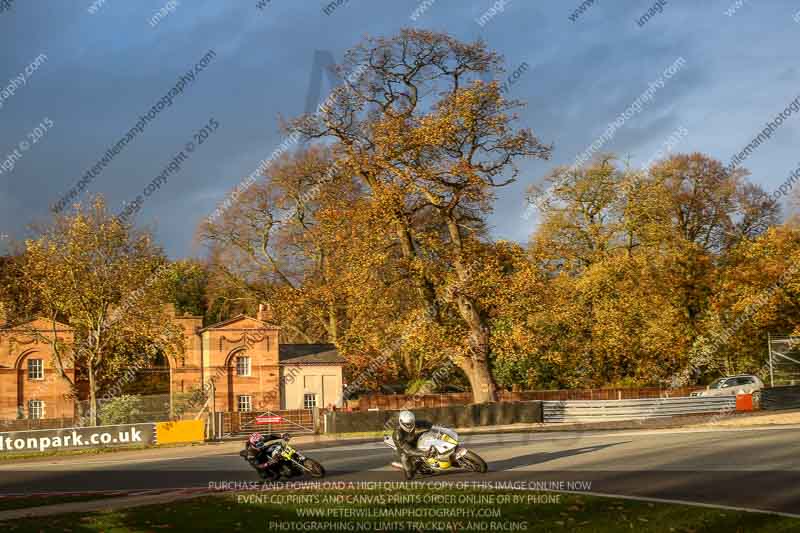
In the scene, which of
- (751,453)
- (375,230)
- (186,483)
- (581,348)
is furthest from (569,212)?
(186,483)

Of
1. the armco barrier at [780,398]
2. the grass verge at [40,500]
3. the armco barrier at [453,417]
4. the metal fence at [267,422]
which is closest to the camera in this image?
the grass verge at [40,500]

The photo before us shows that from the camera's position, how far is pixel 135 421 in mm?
44031

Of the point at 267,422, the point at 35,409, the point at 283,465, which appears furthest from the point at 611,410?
the point at 35,409

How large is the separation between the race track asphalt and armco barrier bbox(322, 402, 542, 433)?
748 centimetres

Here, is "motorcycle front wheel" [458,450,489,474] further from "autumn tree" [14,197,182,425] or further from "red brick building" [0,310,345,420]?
"red brick building" [0,310,345,420]

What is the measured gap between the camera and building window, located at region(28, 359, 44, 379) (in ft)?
177

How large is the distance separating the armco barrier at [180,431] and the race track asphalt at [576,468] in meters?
6.69

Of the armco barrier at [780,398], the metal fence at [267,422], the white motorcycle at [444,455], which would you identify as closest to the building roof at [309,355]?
the metal fence at [267,422]

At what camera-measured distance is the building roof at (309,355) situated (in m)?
58.7

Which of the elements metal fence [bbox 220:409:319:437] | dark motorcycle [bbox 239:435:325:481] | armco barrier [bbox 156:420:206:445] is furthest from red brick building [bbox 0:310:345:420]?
dark motorcycle [bbox 239:435:325:481]

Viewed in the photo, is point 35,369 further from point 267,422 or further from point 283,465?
point 283,465

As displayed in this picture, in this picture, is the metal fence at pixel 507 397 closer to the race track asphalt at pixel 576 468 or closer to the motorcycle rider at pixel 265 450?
the race track asphalt at pixel 576 468

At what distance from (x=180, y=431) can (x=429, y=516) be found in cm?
2954

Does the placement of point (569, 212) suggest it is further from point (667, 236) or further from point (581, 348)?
point (581, 348)
